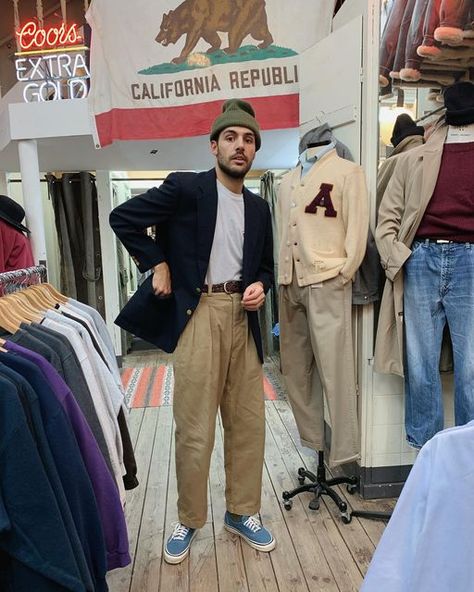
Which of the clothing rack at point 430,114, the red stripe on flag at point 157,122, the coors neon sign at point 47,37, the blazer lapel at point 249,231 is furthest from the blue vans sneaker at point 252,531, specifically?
the coors neon sign at point 47,37

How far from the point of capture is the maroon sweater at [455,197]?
1833 millimetres

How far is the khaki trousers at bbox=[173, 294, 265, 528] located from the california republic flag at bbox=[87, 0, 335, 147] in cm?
161

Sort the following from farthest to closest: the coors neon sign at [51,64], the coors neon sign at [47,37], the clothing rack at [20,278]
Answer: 1. the coors neon sign at [47,37]
2. the coors neon sign at [51,64]
3. the clothing rack at [20,278]

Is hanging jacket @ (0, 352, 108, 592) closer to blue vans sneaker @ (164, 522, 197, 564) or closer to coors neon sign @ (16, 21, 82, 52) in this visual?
blue vans sneaker @ (164, 522, 197, 564)

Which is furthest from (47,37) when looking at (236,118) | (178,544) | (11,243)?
(178,544)

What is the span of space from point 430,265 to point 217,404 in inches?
42.1

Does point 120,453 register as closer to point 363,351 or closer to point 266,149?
point 363,351

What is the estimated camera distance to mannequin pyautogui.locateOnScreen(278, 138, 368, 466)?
1.98 meters

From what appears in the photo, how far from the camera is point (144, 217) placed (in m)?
1.75

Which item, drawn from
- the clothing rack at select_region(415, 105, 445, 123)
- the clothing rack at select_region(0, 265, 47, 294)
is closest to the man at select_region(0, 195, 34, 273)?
the clothing rack at select_region(0, 265, 47, 294)

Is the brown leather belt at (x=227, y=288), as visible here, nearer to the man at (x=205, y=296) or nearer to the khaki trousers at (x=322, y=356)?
the man at (x=205, y=296)

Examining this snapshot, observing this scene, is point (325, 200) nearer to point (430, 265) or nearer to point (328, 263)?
point (328, 263)

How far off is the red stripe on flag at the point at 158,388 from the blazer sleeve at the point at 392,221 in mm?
2312

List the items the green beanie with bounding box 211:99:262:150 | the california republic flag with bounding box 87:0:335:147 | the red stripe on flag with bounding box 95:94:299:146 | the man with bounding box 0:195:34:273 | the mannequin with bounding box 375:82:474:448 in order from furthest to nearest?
the red stripe on flag with bounding box 95:94:299:146 < the california republic flag with bounding box 87:0:335:147 < the man with bounding box 0:195:34:273 < the mannequin with bounding box 375:82:474:448 < the green beanie with bounding box 211:99:262:150
